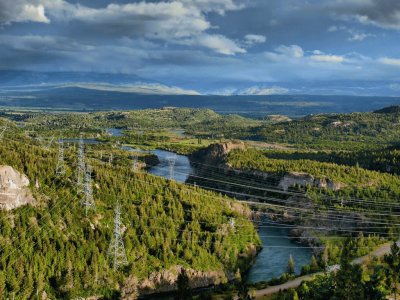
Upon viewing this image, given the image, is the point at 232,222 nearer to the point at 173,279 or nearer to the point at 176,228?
the point at 176,228

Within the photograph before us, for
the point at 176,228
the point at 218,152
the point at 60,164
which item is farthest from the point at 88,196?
the point at 218,152

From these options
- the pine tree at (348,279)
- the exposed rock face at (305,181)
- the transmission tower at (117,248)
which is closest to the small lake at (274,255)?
the exposed rock face at (305,181)

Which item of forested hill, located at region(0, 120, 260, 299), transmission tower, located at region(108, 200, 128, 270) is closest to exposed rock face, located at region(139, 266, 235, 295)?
forested hill, located at region(0, 120, 260, 299)

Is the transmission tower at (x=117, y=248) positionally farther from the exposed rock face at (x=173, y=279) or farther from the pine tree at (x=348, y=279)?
the pine tree at (x=348, y=279)

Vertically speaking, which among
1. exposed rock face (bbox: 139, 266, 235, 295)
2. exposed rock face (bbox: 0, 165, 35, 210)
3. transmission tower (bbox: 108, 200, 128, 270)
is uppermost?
exposed rock face (bbox: 0, 165, 35, 210)

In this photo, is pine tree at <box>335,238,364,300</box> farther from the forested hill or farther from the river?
the forested hill

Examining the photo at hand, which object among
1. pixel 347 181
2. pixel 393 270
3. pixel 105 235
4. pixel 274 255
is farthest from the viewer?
pixel 347 181
